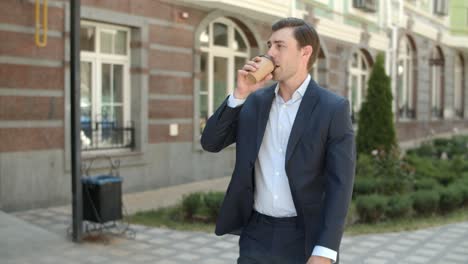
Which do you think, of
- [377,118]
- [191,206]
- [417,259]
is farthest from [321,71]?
[417,259]

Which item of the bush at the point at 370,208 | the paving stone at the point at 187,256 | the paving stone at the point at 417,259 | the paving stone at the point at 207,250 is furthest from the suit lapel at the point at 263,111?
the bush at the point at 370,208

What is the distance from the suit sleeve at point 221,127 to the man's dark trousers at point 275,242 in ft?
1.39

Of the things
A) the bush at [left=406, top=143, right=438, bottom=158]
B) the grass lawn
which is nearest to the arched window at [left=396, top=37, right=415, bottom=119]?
the bush at [left=406, top=143, right=438, bottom=158]

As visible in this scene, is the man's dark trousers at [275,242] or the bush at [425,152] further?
the bush at [425,152]

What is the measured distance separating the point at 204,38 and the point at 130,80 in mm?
2668

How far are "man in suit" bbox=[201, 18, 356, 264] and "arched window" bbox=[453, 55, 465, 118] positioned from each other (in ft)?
98.0

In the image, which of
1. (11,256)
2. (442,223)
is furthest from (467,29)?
(11,256)

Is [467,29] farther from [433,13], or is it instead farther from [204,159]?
[204,159]

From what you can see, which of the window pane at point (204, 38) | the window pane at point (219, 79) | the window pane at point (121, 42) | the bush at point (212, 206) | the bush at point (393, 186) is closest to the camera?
the bush at point (212, 206)

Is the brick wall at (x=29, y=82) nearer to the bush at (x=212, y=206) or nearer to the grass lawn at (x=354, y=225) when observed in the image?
the grass lawn at (x=354, y=225)

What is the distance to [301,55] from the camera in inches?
109

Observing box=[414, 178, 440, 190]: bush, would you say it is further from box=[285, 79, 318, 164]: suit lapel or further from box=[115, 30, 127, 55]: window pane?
box=[285, 79, 318, 164]: suit lapel

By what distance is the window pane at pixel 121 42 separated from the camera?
35.7 feet

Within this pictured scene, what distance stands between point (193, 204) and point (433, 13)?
70.8 feet
